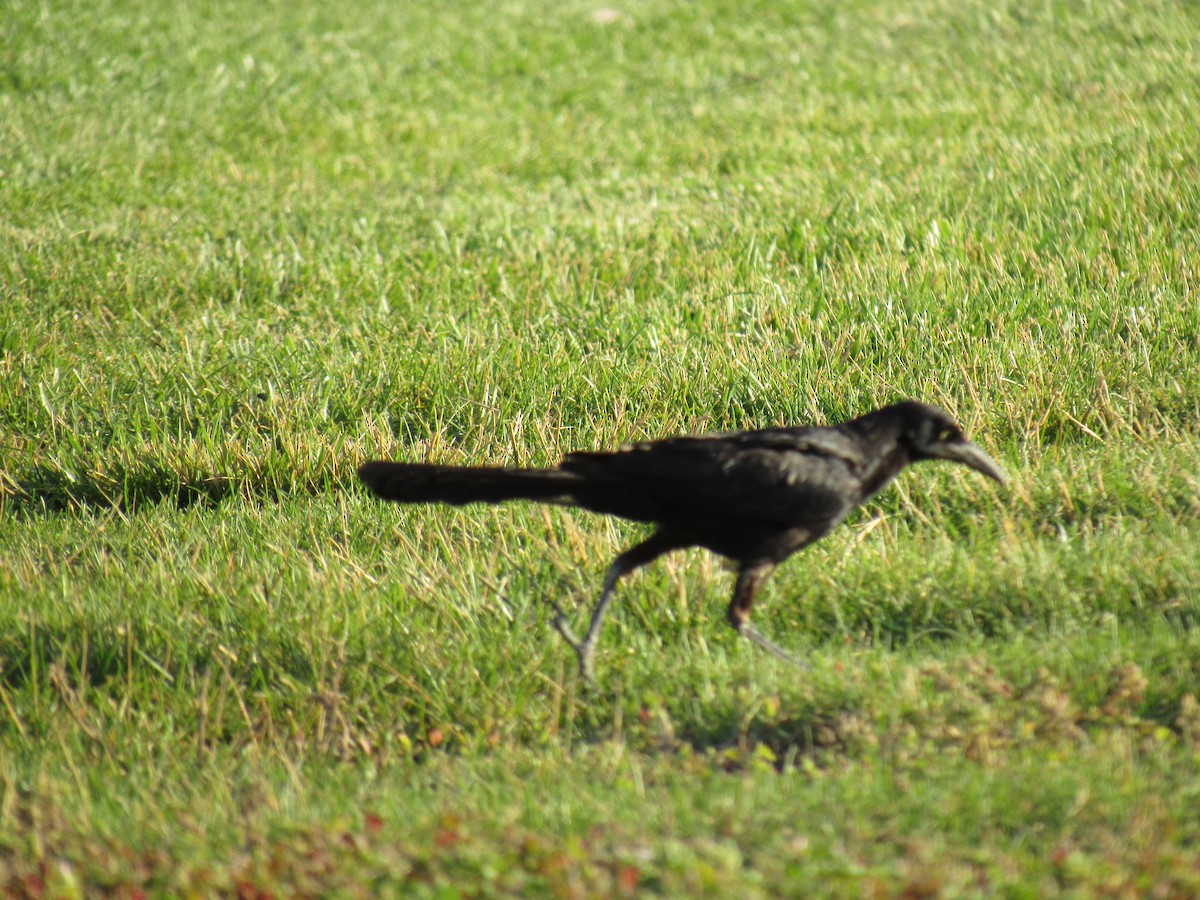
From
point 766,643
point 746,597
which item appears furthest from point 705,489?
point 766,643

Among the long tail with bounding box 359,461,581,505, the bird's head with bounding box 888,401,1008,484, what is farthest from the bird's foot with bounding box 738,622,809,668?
the bird's head with bounding box 888,401,1008,484

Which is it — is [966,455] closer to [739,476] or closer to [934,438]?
[934,438]

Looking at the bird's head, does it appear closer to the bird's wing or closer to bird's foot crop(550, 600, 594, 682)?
the bird's wing

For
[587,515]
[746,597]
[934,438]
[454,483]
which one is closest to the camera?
[454,483]

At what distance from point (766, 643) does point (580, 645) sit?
0.60 m

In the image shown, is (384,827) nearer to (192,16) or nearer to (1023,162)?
(1023,162)

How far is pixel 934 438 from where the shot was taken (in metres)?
4.36

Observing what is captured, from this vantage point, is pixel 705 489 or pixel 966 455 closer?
pixel 705 489

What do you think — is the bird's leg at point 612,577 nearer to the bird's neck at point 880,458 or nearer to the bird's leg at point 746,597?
the bird's leg at point 746,597

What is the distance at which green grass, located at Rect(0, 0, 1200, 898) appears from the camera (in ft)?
10.3

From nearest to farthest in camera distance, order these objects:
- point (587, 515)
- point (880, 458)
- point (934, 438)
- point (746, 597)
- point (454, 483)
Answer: point (454, 483) < point (746, 597) < point (880, 458) < point (934, 438) < point (587, 515)

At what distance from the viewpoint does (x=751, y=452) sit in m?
4.08

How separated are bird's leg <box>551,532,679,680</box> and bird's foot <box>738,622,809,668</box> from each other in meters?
0.35

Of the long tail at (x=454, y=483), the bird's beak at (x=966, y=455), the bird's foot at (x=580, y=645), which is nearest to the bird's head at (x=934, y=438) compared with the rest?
the bird's beak at (x=966, y=455)
